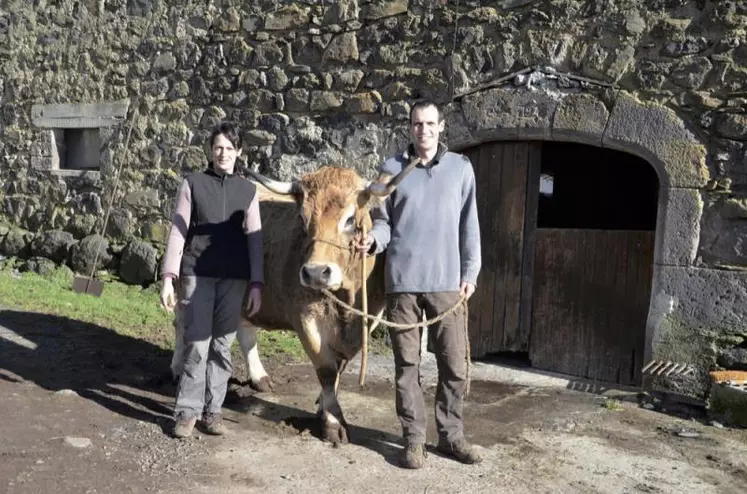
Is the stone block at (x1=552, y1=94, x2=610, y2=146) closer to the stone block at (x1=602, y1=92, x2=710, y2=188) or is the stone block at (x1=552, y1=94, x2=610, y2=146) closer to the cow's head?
the stone block at (x1=602, y1=92, x2=710, y2=188)

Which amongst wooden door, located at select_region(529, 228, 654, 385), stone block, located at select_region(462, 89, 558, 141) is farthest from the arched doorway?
stone block, located at select_region(462, 89, 558, 141)

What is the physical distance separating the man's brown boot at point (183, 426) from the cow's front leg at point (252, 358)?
107 centimetres

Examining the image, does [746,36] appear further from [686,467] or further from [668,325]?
[686,467]

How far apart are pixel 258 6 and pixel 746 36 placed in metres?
4.53

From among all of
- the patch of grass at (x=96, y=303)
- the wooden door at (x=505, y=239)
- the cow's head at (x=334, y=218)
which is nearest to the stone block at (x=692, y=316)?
the wooden door at (x=505, y=239)

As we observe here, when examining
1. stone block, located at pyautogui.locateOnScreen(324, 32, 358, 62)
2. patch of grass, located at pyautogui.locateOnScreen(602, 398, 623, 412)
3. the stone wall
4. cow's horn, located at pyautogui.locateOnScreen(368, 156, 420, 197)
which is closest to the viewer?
cow's horn, located at pyautogui.locateOnScreen(368, 156, 420, 197)

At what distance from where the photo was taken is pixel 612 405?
5.09m

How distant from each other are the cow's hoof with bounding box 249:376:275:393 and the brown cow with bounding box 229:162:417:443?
0.46 meters

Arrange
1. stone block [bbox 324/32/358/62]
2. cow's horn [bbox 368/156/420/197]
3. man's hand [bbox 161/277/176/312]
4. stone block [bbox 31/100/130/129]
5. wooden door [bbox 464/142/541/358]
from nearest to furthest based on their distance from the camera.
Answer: cow's horn [bbox 368/156/420/197] → man's hand [bbox 161/277/176/312] → wooden door [bbox 464/142/541/358] → stone block [bbox 324/32/358/62] → stone block [bbox 31/100/130/129]

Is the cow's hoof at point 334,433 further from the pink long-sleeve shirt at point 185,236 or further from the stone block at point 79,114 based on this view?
the stone block at point 79,114

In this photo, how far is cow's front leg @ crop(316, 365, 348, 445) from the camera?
4.07 m

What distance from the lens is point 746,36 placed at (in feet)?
16.7

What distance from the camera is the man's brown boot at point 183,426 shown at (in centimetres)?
401

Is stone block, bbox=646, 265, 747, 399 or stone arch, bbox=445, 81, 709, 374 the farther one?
stone arch, bbox=445, 81, 709, 374
